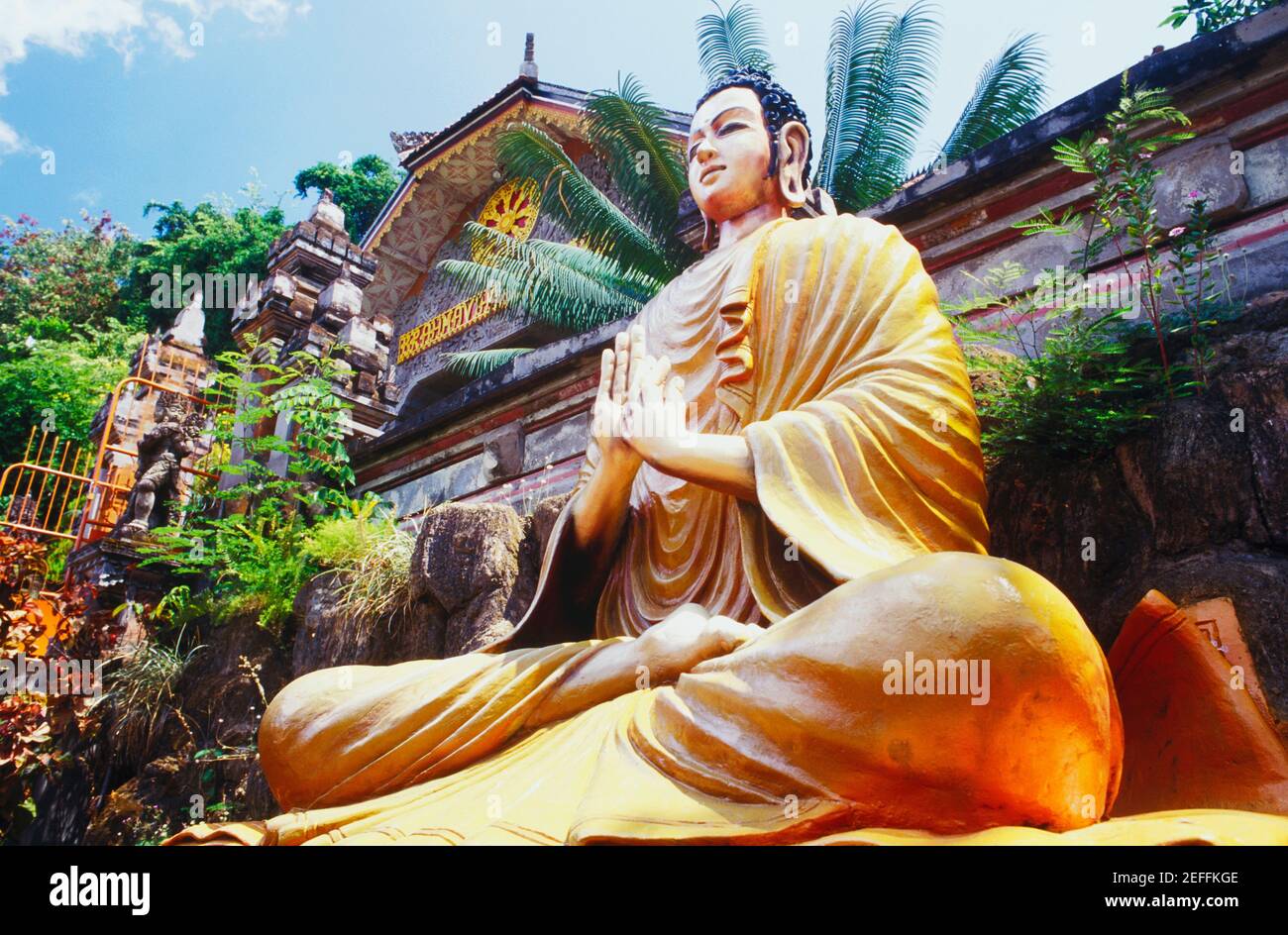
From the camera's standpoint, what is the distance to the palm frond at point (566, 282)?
497 inches

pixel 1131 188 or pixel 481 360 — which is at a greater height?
pixel 481 360

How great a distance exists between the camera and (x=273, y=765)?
3.16 m

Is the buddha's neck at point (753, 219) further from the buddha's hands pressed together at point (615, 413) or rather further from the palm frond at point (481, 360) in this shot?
the palm frond at point (481, 360)

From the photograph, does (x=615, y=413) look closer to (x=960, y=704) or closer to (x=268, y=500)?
(x=960, y=704)

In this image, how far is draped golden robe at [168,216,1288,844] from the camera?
2.20 m

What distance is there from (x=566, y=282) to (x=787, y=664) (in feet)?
34.8

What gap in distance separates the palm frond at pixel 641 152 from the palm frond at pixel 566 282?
2.20 feet

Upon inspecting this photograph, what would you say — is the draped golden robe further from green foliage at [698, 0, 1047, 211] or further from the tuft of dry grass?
green foliage at [698, 0, 1047, 211]

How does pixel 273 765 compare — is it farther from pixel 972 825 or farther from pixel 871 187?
pixel 871 187

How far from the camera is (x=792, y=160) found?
450 cm

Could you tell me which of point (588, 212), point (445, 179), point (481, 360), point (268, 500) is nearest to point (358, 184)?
point (445, 179)

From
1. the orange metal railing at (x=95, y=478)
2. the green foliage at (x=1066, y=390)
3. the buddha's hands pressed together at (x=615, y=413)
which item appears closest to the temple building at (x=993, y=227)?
the green foliage at (x=1066, y=390)

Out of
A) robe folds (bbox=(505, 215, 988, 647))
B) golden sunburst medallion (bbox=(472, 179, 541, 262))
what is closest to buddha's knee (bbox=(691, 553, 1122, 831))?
robe folds (bbox=(505, 215, 988, 647))

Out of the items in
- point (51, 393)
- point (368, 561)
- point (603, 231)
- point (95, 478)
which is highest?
point (51, 393)
